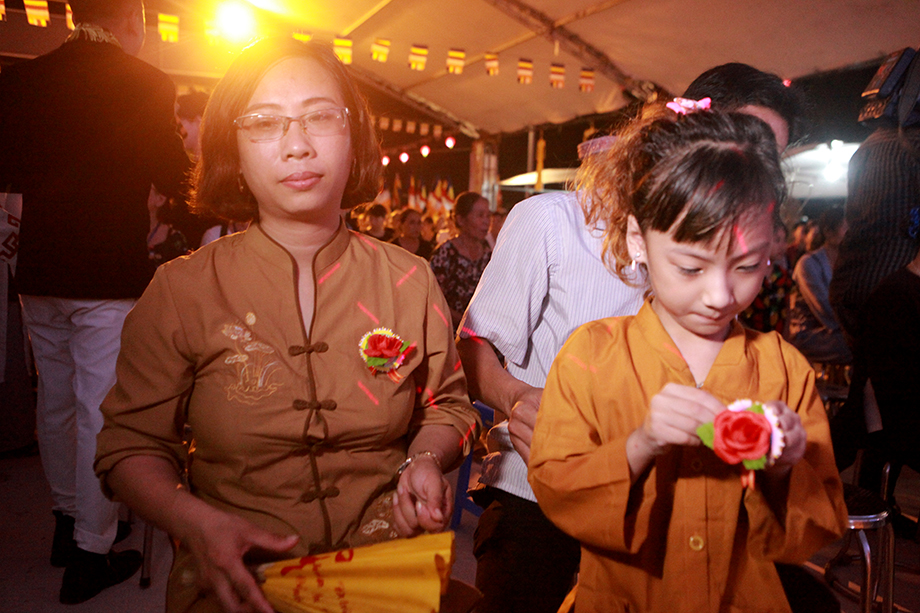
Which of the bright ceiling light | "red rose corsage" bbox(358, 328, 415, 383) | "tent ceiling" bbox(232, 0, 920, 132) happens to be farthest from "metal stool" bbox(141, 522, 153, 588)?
the bright ceiling light

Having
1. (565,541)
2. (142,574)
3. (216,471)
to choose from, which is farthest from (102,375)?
(565,541)

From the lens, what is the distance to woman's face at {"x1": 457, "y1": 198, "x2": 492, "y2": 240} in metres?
5.60

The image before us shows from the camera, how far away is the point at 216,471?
1188 millimetres

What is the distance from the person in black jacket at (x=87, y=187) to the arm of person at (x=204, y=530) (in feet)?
4.99

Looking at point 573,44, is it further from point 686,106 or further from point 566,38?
point 686,106

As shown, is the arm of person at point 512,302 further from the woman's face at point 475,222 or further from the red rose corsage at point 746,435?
the woman's face at point 475,222

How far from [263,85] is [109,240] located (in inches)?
61.0

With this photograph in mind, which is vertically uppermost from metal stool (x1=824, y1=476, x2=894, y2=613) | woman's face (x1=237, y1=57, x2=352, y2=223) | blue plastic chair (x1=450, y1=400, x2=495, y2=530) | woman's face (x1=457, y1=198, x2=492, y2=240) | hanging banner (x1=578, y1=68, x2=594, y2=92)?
hanging banner (x1=578, y1=68, x2=594, y2=92)

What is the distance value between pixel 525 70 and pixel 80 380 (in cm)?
849

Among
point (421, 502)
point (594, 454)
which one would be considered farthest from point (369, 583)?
point (594, 454)

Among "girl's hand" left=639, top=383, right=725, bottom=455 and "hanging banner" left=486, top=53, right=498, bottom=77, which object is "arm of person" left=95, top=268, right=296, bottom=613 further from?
"hanging banner" left=486, top=53, right=498, bottom=77

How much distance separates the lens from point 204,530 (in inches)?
40.1

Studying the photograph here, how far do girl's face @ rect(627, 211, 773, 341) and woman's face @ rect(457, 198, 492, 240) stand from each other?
14.9 ft

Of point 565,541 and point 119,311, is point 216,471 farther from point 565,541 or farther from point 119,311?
point 119,311
